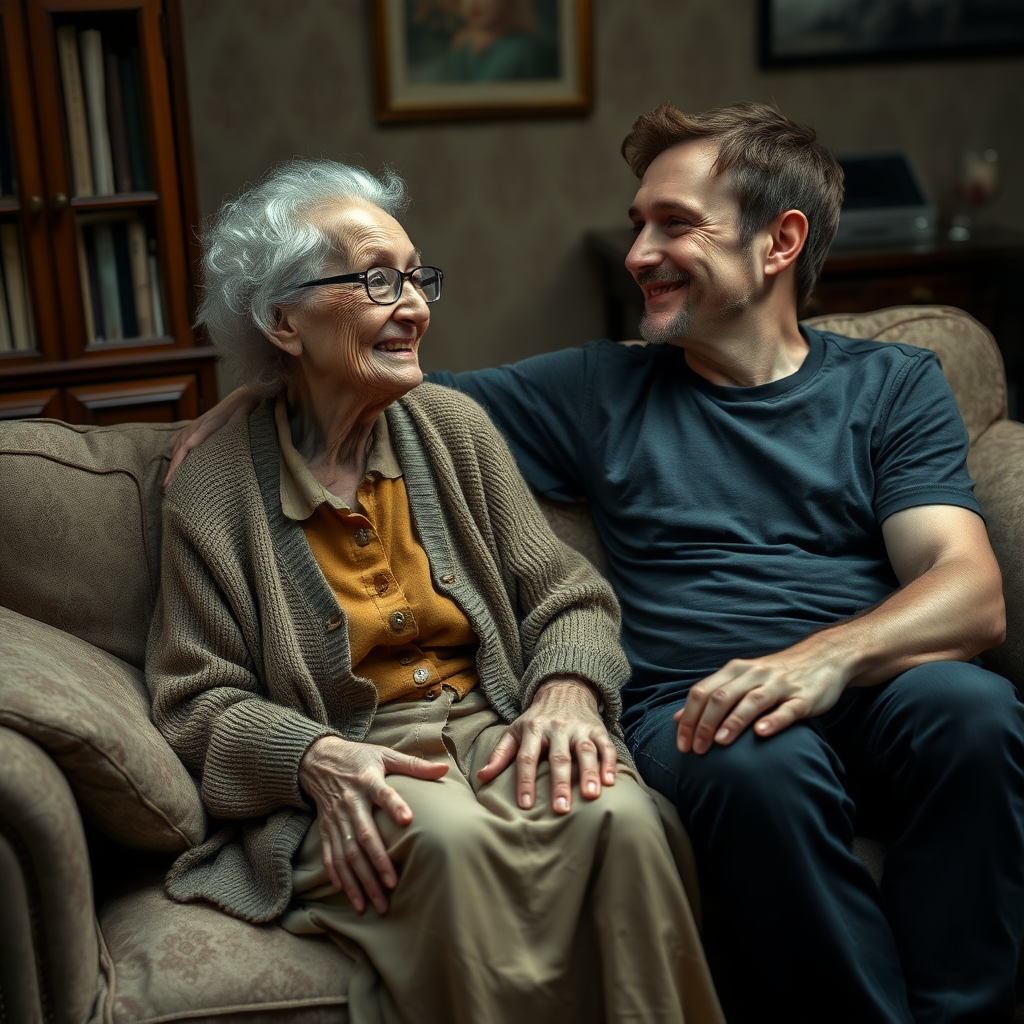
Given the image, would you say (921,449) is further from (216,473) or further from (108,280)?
(108,280)

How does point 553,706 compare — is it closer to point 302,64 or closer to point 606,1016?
point 606,1016

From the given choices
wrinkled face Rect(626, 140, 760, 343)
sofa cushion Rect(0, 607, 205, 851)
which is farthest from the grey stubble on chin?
sofa cushion Rect(0, 607, 205, 851)

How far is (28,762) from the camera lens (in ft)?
4.20

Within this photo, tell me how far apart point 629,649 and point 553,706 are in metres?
0.31

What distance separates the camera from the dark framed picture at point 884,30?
3.74 meters

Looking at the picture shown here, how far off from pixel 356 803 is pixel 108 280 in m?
1.82

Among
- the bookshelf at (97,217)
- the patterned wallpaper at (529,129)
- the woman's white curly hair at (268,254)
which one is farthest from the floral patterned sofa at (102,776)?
the patterned wallpaper at (529,129)

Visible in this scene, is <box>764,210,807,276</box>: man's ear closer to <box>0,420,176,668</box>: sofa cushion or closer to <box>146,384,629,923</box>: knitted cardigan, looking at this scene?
<box>146,384,629,923</box>: knitted cardigan

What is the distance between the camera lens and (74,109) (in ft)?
A: 8.79

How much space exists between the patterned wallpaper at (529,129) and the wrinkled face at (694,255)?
66.1 inches

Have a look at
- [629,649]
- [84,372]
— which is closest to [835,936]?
[629,649]

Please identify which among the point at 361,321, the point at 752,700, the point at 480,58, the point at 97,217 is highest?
the point at 480,58

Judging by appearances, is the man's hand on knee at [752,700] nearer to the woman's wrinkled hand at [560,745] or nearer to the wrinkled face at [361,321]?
the woman's wrinkled hand at [560,745]

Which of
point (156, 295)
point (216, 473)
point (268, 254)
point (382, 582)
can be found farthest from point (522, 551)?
point (156, 295)
